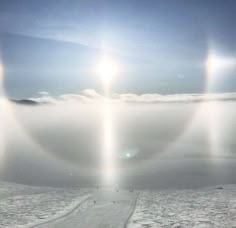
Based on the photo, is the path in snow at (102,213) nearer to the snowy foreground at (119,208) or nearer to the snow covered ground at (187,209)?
the snowy foreground at (119,208)

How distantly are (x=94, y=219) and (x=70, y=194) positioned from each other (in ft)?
29.4

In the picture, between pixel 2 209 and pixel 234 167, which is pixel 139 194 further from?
pixel 234 167

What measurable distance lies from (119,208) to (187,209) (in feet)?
13.5

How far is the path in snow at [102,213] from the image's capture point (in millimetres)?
19516

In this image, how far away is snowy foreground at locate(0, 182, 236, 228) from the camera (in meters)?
19.7

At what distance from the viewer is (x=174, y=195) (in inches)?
1095

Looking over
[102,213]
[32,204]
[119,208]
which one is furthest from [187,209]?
[32,204]

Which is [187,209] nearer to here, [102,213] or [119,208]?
[119,208]

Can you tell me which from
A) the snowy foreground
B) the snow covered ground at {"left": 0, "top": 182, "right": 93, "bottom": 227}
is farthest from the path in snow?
the snow covered ground at {"left": 0, "top": 182, "right": 93, "bottom": 227}

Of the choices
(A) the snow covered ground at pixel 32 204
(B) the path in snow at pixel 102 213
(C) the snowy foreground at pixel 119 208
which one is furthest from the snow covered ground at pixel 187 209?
(A) the snow covered ground at pixel 32 204

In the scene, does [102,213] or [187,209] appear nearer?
[102,213]

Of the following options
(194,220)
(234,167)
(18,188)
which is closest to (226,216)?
(194,220)

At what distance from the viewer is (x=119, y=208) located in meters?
22.9

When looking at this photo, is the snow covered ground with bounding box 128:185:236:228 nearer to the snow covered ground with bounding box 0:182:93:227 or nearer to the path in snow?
the path in snow
